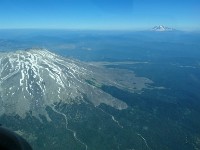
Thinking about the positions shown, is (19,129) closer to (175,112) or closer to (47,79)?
(47,79)

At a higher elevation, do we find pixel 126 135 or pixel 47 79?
pixel 47 79

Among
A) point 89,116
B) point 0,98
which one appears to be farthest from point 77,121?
point 0,98

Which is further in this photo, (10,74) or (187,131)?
(10,74)

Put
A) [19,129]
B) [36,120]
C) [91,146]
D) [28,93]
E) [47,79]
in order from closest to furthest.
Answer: [91,146] < [19,129] < [36,120] < [28,93] < [47,79]

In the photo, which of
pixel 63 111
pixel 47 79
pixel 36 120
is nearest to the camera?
pixel 36 120

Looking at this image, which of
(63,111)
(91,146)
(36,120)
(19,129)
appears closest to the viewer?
(91,146)

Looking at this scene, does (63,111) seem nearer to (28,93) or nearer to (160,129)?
(28,93)

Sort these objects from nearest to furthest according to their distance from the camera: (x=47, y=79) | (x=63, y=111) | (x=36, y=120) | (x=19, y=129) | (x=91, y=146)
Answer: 1. (x=91, y=146)
2. (x=19, y=129)
3. (x=36, y=120)
4. (x=63, y=111)
5. (x=47, y=79)

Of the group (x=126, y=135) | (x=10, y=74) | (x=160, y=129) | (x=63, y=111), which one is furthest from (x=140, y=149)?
(x=10, y=74)

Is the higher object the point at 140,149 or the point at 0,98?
the point at 0,98
